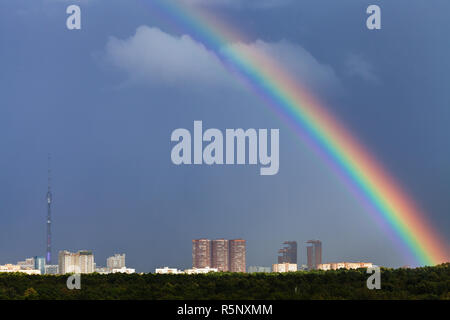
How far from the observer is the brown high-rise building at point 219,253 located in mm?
57444

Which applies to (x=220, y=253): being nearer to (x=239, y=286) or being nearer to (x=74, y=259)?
(x=74, y=259)

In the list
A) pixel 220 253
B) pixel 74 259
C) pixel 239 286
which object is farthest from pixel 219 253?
pixel 239 286

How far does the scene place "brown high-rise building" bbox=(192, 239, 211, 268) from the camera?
184 feet

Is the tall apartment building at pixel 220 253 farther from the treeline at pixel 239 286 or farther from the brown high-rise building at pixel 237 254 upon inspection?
the treeline at pixel 239 286

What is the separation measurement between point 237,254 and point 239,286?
40961 mm

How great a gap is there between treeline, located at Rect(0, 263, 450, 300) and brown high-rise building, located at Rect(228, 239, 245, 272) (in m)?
34.2

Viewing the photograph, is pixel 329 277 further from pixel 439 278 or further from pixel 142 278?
pixel 142 278

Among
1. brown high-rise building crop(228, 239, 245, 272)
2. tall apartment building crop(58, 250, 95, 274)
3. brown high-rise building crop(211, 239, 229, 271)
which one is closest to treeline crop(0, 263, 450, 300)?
tall apartment building crop(58, 250, 95, 274)

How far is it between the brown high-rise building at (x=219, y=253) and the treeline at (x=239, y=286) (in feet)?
119

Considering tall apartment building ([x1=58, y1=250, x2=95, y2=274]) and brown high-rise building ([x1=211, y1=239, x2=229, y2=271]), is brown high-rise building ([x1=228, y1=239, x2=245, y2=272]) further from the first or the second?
tall apartment building ([x1=58, y1=250, x2=95, y2=274])

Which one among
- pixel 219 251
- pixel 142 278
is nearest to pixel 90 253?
pixel 219 251

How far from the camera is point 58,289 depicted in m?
17.9

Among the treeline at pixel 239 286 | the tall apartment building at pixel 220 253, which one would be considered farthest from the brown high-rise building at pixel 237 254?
the treeline at pixel 239 286
